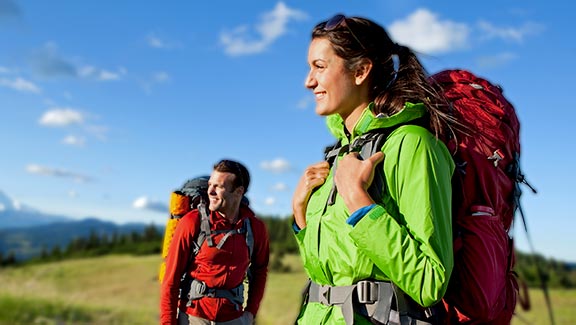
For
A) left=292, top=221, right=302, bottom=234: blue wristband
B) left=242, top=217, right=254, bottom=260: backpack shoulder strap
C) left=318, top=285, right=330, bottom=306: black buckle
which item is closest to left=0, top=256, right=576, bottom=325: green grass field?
left=242, top=217, right=254, bottom=260: backpack shoulder strap

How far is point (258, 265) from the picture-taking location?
706 cm

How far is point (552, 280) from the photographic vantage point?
51031 millimetres

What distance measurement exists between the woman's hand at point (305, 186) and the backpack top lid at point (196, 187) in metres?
3.85

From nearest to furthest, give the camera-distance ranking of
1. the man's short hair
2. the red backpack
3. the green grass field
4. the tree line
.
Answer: the red backpack
the man's short hair
the green grass field
the tree line

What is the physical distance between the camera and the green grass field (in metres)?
33.4

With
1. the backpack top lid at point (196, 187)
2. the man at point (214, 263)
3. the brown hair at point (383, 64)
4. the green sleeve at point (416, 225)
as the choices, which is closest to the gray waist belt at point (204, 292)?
the man at point (214, 263)

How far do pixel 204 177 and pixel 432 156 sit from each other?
4876mm

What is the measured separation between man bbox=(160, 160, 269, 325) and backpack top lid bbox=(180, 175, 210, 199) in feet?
0.59

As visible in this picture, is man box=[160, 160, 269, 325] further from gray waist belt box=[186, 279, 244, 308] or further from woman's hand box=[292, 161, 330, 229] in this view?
woman's hand box=[292, 161, 330, 229]

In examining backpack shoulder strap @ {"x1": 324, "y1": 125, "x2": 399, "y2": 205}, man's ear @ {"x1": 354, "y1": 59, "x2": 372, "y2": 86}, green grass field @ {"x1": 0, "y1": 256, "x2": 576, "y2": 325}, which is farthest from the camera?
green grass field @ {"x1": 0, "y1": 256, "x2": 576, "y2": 325}

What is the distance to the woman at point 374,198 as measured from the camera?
7.20 feet

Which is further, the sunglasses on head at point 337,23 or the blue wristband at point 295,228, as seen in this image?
the blue wristband at point 295,228

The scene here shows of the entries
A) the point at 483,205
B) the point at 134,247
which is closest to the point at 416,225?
the point at 483,205

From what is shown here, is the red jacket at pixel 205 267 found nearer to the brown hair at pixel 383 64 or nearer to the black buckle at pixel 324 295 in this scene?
the black buckle at pixel 324 295
